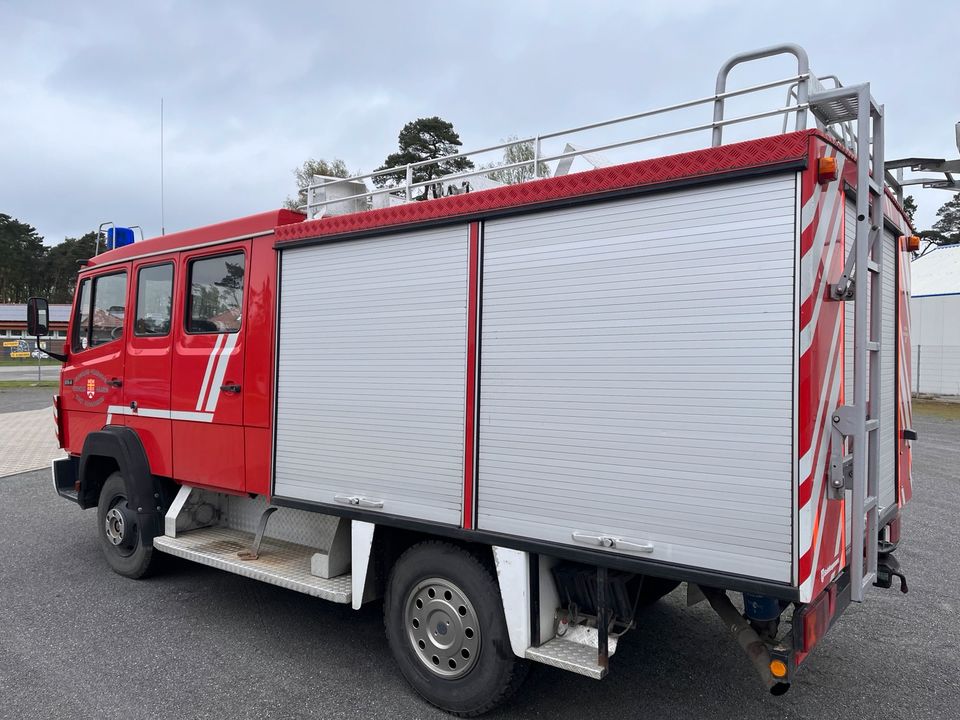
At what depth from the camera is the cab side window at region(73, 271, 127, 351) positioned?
227 inches

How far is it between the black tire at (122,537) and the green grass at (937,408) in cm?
1967

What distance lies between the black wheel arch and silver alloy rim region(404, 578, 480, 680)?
2.67 meters

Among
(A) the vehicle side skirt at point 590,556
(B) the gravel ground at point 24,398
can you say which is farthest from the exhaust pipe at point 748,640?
(B) the gravel ground at point 24,398

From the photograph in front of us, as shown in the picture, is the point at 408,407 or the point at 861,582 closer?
the point at 861,582

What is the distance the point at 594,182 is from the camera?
3.13m

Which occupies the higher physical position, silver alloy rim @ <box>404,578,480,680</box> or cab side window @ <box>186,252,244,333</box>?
cab side window @ <box>186,252,244,333</box>

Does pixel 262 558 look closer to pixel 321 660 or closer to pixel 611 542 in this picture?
pixel 321 660

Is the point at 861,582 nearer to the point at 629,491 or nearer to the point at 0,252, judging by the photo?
the point at 629,491

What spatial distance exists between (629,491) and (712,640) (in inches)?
81.9

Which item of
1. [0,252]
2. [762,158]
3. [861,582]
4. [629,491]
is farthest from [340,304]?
[0,252]

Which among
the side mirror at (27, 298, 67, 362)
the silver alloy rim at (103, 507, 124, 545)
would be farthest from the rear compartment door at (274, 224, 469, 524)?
the side mirror at (27, 298, 67, 362)

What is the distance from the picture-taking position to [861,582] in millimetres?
2936

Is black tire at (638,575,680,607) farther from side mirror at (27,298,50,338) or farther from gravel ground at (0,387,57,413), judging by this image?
gravel ground at (0,387,57,413)

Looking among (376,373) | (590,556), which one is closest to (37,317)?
(376,373)
